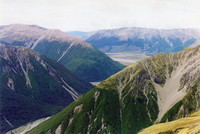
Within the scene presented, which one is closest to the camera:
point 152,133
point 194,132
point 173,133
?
point 194,132

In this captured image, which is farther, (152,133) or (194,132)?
(152,133)

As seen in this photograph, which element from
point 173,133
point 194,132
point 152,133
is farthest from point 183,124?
point 194,132

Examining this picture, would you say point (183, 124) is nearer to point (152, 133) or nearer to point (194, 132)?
point (152, 133)

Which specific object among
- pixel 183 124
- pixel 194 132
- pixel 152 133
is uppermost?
pixel 194 132

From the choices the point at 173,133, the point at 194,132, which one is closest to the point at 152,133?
the point at 173,133

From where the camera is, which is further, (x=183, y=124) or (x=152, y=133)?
(x=152, y=133)

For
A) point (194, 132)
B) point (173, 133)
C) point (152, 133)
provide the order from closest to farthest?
point (194, 132), point (173, 133), point (152, 133)

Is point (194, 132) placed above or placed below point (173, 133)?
above

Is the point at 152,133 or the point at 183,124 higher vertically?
the point at 183,124
